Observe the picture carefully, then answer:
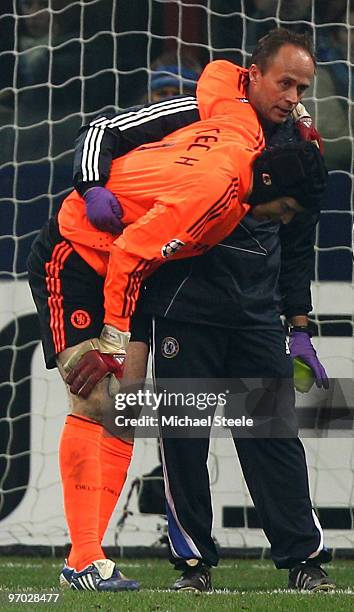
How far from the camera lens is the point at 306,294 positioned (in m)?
4.61

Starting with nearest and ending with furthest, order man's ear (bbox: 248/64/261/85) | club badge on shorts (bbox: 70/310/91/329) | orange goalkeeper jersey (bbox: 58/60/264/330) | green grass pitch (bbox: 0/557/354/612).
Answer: green grass pitch (bbox: 0/557/354/612), orange goalkeeper jersey (bbox: 58/60/264/330), club badge on shorts (bbox: 70/310/91/329), man's ear (bbox: 248/64/261/85)

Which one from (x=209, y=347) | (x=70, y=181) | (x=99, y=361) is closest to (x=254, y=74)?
(x=209, y=347)

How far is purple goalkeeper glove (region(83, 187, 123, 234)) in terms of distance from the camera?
412cm

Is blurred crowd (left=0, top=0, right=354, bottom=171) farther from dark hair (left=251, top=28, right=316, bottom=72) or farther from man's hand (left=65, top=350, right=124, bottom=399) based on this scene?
man's hand (left=65, top=350, right=124, bottom=399)

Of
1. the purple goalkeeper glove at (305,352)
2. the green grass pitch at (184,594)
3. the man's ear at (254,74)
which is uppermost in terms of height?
the man's ear at (254,74)

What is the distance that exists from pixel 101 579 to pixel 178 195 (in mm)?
1099

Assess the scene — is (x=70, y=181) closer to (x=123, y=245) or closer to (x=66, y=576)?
(x=123, y=245)

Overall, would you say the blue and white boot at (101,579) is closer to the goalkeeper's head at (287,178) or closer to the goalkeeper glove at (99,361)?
the goalkeeper glove at (99,361)

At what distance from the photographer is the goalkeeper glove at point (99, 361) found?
13.3ft

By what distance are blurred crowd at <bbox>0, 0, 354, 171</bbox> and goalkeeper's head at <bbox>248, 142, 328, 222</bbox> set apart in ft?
5.63

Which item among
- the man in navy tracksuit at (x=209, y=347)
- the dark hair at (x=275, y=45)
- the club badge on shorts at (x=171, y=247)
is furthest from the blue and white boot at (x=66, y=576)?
the dark hair at (x=275, y=45)

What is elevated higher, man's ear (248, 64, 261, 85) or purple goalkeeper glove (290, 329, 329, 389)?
man's ear (248, 64, 261, 85)

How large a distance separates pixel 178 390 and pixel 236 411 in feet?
0.84

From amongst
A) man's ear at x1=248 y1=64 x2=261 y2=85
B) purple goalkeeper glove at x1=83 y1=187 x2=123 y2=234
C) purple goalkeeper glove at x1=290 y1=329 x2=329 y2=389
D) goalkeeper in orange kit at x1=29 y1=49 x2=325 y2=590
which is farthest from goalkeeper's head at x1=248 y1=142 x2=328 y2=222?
purple goalkeeper glove at x1=290 y1=329 x2=329 y2=389
